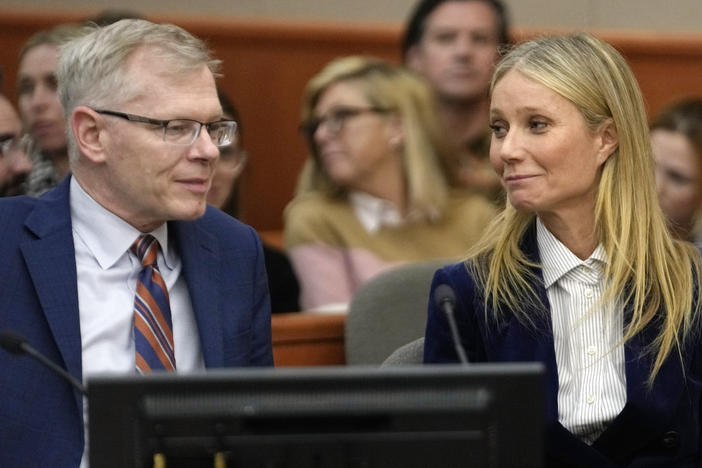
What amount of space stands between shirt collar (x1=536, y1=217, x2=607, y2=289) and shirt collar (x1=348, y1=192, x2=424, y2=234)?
1557 millimetres

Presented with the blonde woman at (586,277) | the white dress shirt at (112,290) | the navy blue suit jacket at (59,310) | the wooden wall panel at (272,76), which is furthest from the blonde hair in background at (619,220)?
the wooden wall panel at (272,76)

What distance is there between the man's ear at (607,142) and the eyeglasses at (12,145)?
4.67ft

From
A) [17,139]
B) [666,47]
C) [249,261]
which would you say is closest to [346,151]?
[17,139]

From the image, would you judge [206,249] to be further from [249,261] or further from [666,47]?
[666,47]

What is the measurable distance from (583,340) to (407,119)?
1826 millimetres

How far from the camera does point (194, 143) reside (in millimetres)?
2230

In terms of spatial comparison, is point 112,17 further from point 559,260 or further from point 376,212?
point 559,260

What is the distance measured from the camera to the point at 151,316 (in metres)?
2.21

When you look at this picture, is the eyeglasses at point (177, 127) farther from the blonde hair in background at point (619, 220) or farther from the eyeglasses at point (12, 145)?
the eyeglasses at point (12, 145)

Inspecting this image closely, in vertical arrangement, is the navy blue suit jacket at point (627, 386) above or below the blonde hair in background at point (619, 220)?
below

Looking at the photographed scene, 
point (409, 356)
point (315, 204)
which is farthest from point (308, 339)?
point (315, 204)

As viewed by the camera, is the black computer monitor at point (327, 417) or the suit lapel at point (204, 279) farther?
the suit lapel at point (204, 279)

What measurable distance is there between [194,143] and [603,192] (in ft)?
2.46

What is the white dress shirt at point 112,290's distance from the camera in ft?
7.18
